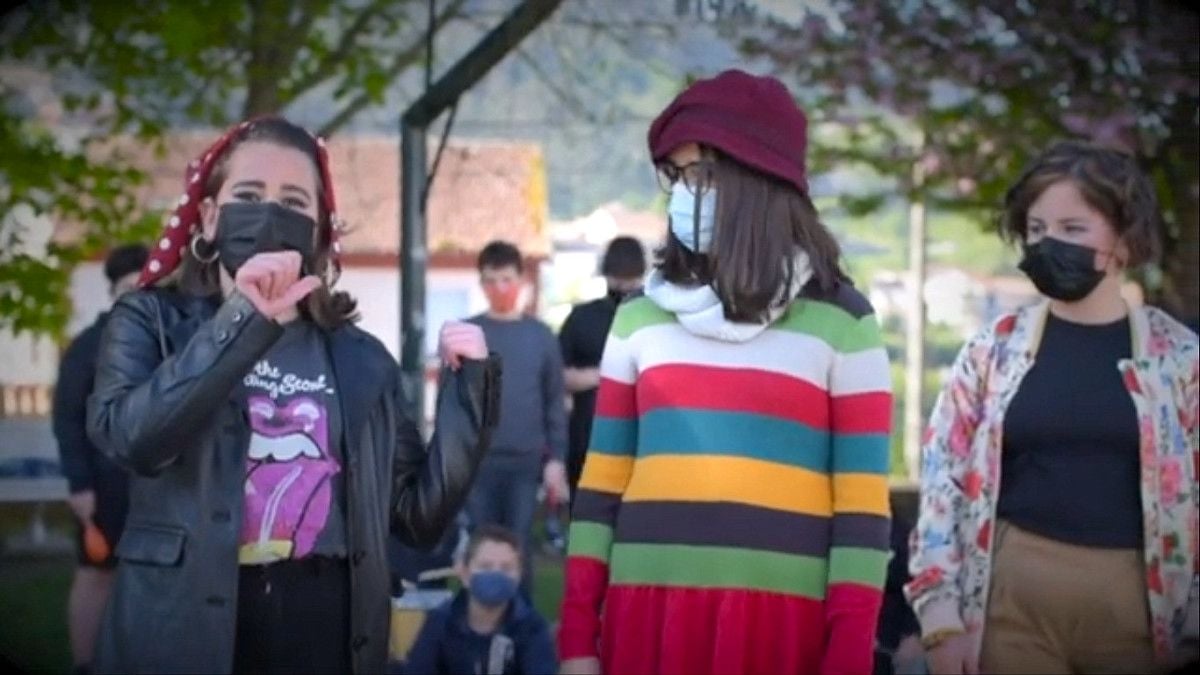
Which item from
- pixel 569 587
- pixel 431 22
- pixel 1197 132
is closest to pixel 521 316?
pixel 431 22

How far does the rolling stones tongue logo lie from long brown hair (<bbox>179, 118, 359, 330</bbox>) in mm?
204

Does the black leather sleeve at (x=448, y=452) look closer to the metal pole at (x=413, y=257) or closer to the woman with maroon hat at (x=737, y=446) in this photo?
the woman with maroon hat at (x=737, y=446)

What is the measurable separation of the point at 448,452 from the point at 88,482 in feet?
16.6

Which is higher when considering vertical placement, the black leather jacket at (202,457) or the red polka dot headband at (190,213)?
the red polka dot headband at (190,213)

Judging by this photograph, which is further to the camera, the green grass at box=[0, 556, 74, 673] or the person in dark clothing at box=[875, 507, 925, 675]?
the green grass at box=[0, 556, 74, 673]

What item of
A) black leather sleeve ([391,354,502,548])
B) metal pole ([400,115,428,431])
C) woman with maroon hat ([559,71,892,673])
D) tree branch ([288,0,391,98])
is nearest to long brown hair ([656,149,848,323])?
woman with maroon hat ([559,71,892,673])

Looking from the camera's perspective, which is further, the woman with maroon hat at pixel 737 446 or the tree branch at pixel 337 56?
the tree branch at pixel 337 56

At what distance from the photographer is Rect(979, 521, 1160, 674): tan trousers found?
14.6 feet

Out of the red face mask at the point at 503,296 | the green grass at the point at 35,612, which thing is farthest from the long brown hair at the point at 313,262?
the red face mask at the point at 503,296

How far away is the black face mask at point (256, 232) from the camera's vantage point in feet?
11.3

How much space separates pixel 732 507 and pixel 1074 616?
134 centimetres

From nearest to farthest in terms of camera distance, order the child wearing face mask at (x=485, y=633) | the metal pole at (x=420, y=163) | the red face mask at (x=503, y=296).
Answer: the child wearing face mask at (x=485, y=633) → the metal pole at (x=420, y=163) → the red face mask at (x=503, y=296)

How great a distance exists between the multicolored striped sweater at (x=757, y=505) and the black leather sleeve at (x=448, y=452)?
0.98 ft

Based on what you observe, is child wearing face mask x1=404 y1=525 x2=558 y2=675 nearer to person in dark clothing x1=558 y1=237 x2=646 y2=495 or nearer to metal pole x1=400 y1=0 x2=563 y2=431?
metal pole x1=400 y1=0 x2=563 y2=431
